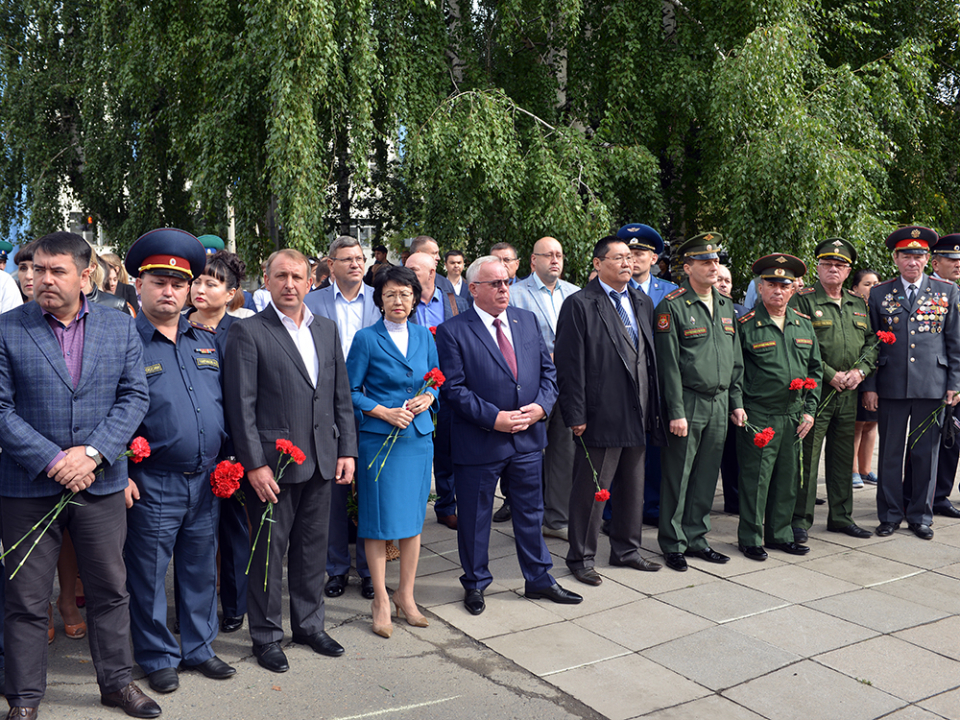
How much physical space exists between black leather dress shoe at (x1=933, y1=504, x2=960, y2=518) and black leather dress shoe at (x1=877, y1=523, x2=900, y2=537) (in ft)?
2.65

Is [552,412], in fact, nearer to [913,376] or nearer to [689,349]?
[689,349]

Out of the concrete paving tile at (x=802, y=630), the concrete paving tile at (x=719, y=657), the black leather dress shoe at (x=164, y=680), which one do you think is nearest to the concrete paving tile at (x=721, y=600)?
the concrete paving tile at (x=802, y=630)

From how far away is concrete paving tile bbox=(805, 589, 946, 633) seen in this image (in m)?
4.72

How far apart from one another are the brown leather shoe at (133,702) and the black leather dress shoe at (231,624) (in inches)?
35.8

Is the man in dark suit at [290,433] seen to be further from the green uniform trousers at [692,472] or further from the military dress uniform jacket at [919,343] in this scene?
the military dress uniform jacket at [919,343]

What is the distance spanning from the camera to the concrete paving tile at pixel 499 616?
465 centimetres

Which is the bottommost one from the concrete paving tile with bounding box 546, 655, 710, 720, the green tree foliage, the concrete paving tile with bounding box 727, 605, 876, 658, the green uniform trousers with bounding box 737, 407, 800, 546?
the concrete paving tile with bounding box 546, 655, 710, 720

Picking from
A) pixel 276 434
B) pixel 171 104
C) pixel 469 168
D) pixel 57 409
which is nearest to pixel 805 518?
pixel 276 434

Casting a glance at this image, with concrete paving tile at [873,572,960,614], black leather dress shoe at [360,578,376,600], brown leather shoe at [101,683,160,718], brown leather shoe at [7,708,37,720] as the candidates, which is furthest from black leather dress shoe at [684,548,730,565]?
brown leather shoe at [7,708,37,720]

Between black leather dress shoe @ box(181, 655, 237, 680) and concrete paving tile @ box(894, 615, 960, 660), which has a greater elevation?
concrete paving tile @ box(894, 615, 960, 660)

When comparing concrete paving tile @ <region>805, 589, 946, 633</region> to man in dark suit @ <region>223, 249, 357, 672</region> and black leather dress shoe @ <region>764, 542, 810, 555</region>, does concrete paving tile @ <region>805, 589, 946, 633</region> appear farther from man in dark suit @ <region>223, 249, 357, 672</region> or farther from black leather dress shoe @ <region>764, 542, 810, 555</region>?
man in dark suit @ <region>223, 249, 357, 672</region>

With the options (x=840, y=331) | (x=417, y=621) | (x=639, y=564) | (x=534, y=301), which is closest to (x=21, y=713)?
(x=417, y=621)

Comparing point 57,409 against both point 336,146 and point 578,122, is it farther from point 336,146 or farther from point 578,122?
point 578,122

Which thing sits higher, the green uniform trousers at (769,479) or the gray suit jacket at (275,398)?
the gray suit jacket at (275,398)
